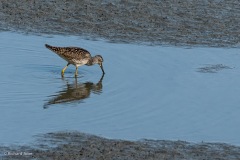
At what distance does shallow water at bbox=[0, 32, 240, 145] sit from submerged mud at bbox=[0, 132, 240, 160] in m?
0.32

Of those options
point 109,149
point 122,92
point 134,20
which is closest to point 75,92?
point 122,92

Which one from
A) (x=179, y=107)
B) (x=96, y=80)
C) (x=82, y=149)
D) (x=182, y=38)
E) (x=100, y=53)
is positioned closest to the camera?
(x=82, y=149)

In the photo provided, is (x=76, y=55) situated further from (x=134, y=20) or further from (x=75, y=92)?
(x=134, y=20)

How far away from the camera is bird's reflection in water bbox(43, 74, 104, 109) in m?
15.3

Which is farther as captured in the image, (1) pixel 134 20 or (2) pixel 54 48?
(1) pixel 134 20

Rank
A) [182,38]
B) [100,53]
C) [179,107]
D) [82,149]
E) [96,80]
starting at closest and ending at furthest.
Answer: [82,149] < [179,107] < [96,80] < [100,53] < [182,38]

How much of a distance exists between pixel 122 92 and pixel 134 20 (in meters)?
5.27

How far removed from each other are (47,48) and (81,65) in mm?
760

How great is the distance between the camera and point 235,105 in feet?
50.1

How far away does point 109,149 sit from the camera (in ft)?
41.0

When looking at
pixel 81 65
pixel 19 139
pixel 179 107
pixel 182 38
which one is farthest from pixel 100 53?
pixel 19 139

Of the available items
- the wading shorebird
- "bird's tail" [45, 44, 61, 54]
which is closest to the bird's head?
the wading shorebird

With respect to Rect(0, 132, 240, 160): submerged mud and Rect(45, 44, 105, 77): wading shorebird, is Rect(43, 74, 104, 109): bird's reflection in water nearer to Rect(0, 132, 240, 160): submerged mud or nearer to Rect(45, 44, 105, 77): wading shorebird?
Rect(45, 44, 105, 77): wading shorebird

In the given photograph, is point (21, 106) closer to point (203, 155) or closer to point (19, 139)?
point (19, 139)
